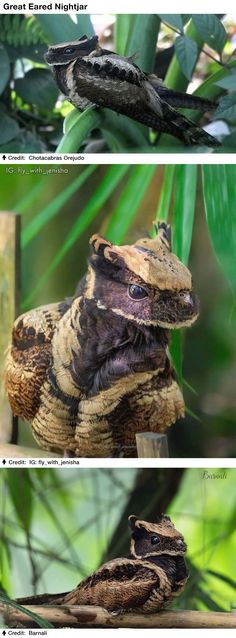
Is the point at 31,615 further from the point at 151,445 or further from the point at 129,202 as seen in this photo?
the point at 129,202

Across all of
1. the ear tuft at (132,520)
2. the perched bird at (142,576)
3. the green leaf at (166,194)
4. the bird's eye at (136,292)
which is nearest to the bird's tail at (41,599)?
the perched bird at (142,576)

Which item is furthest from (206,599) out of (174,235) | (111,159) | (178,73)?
(178,73)

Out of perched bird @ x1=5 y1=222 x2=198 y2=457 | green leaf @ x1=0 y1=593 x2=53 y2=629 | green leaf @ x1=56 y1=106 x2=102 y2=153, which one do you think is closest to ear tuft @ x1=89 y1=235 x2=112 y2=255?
perched bird @ x1=5 y1=222 x2=198 y2=457

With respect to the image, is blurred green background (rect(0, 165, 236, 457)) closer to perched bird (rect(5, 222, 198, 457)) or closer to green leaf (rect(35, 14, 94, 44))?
perched bird (rect(5, 222, 198, 457))

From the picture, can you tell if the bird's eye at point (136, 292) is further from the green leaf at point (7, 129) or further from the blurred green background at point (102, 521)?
the green leaf at point (7, 129)
